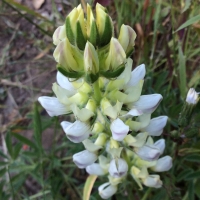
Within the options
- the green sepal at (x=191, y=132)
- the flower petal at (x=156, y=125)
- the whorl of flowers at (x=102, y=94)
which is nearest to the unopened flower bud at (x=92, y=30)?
the whorl of flowers at (x=102, y=94)

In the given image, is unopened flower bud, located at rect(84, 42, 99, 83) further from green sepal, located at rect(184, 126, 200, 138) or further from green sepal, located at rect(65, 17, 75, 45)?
green sepal, located at rect(184, 126, 200, 138)

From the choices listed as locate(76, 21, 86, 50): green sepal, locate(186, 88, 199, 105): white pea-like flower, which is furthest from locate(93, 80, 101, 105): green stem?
locate(186, 88, 199, 105): white pea-like flower

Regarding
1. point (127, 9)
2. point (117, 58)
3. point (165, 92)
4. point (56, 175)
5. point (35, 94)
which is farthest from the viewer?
point (35, 94)

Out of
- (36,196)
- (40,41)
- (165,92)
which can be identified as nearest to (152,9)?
(165,92)

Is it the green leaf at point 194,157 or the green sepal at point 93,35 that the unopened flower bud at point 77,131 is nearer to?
the green sepal at point 93,35

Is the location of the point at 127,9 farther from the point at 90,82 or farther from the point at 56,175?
the point at 90,82

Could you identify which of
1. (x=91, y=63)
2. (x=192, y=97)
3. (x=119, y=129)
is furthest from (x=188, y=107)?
(x=91, y=63)

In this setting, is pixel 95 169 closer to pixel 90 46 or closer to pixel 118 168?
pixel 118 168
